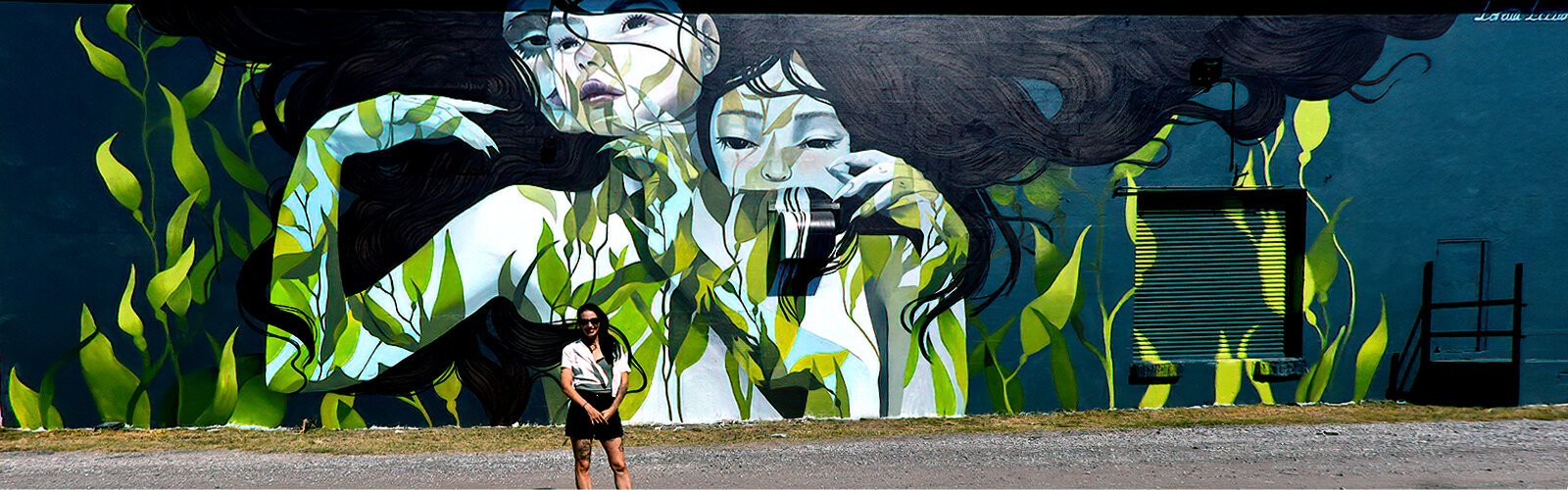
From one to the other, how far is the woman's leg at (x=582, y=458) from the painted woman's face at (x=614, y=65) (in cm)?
389

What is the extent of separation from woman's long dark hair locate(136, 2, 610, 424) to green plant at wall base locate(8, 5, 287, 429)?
262mm

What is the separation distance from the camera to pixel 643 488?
696 cm

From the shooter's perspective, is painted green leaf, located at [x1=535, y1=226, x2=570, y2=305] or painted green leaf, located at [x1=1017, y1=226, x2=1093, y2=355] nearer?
painted green leaf, located at [x1=535, y1=226, x2=570, y2=305]

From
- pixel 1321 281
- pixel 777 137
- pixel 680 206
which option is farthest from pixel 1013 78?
pixel 1321 281

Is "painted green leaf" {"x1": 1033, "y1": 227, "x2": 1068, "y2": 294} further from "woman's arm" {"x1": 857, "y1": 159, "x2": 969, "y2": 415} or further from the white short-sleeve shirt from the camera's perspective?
the white short-sleeve shirt

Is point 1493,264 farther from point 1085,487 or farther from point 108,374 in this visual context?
point 108,374

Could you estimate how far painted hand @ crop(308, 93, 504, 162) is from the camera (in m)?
8.92

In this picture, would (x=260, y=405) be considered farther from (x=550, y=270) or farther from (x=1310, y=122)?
(x=1310, y=122)

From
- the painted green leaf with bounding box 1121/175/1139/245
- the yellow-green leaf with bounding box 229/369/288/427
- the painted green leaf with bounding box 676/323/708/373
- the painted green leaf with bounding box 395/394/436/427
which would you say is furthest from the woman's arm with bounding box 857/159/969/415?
the yellow-green leaf with bounding box 229/369/288/427

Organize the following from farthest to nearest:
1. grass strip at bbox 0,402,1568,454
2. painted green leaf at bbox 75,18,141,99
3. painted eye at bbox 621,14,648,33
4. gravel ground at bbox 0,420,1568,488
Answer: painted eye at bbox 621,14,648,33 < painted green leaf at bbox 75,18,141,99 < grass strip at bbox 0,402,1568,454 < gravel ground at bbox 0,420,1568,488

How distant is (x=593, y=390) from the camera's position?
5.78 metres

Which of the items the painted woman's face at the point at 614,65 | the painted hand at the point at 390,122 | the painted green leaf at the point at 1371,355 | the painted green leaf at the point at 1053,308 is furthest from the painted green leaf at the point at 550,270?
the painted green leaf at the point at 1371,355

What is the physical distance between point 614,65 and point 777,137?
1593 mm

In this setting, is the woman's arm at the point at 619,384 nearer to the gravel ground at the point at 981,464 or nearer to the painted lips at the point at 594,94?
the gravel ground at the point at 981,464
